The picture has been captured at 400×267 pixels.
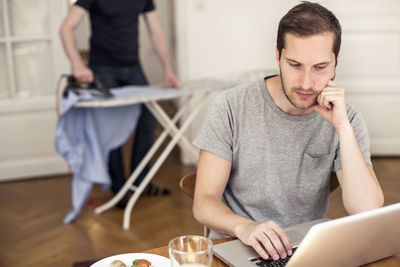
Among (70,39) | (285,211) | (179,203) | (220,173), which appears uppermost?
(70,39)

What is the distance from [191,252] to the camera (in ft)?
3.16

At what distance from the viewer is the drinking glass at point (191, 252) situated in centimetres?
96

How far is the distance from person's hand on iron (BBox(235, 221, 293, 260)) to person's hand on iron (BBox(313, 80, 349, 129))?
0.40 m

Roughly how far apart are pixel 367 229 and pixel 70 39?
250 centimetres

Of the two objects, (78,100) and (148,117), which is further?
(148,117)

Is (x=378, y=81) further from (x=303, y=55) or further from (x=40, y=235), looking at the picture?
(x=303, y=55)

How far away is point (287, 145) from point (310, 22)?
14.6 inches

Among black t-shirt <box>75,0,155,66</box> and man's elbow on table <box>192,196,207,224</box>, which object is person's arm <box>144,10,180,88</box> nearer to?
black t-shirt <box>75,0,155,66</box>

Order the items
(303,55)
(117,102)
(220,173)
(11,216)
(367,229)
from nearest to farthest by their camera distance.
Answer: (367,229) < (303,55) < (220,173) < (117,102) < (11,216)

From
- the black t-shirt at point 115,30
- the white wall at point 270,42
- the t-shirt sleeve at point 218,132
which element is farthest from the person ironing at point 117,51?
the t-shirt sleeve at point 218,132

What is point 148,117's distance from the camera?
3.61 meters

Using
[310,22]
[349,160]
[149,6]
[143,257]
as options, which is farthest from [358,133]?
[149,6]

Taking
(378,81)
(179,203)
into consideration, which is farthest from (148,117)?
(378,81)

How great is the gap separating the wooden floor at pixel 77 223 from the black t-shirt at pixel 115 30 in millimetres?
983
